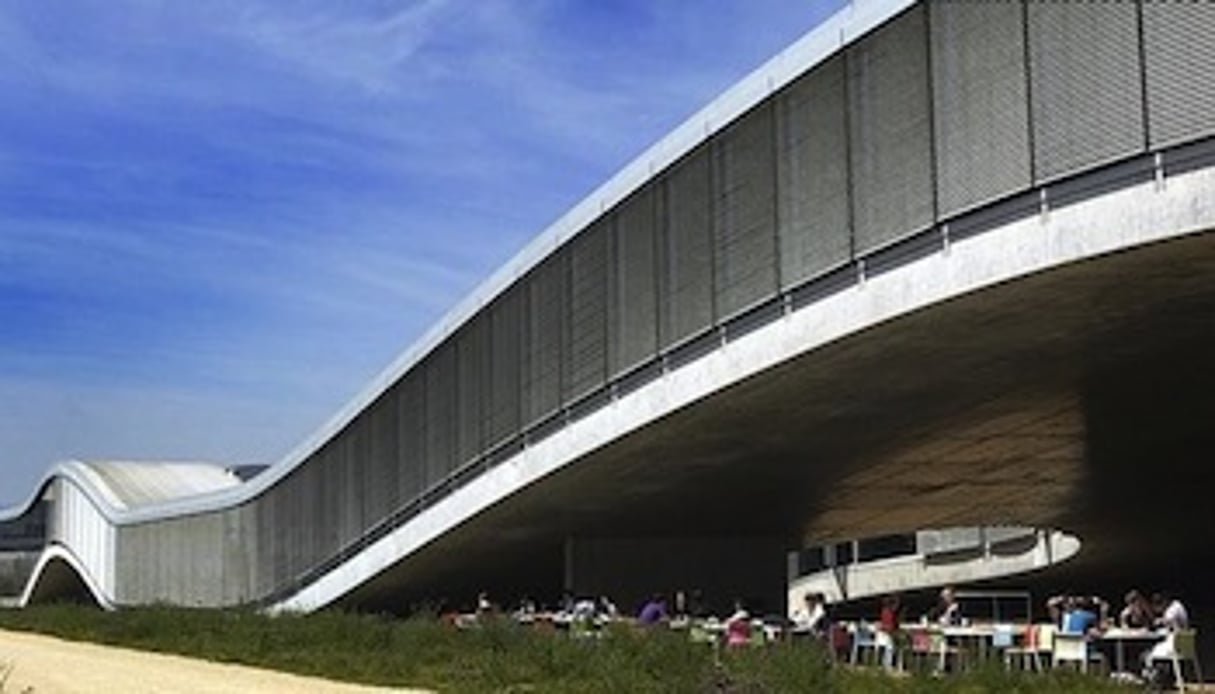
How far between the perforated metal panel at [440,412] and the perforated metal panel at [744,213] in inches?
441

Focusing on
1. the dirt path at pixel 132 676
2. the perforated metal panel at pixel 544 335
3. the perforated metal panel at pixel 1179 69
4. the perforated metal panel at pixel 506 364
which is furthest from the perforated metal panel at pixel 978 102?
the perforated metal panel at pixel 506 364

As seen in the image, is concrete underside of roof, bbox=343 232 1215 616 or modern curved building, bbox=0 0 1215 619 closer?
modern curved building, bbox=0 0 1215 619

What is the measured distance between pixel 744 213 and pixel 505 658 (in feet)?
26.5

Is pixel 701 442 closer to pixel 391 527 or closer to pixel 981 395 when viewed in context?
pixel 981 395

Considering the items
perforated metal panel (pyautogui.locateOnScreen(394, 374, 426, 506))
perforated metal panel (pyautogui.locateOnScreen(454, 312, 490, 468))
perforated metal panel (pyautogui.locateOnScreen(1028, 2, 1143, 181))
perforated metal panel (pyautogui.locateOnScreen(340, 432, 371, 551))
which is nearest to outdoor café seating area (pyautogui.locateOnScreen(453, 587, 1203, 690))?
perforated metal panel (pyautogui.locateOnScreen(1028, 2, 1143, 181))

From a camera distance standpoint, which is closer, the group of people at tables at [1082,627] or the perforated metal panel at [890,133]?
the group of people at tables at [1082,627]

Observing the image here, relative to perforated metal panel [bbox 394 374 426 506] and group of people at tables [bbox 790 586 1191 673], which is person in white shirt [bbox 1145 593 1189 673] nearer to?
group of people at tables [bbox 790 586 1191 673]

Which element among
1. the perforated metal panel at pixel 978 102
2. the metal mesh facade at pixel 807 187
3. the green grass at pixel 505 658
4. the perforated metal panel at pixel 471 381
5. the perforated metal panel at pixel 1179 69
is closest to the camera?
the green grass at pixel 505 658

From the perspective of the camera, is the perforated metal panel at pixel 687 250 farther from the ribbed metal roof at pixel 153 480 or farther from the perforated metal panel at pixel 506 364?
the ribbed metal roof at pixel 153 480

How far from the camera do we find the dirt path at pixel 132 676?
2031cm

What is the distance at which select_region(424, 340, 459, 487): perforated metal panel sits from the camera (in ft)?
122

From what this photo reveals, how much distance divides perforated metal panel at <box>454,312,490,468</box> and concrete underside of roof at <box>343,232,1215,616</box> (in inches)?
64.6

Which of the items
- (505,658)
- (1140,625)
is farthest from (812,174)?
(505,658)

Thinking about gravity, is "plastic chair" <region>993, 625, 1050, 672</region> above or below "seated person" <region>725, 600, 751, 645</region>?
below
